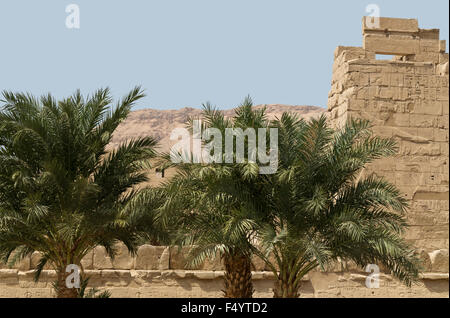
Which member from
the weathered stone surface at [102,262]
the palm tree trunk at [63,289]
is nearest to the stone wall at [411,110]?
the weathered stone surface at [102,262]

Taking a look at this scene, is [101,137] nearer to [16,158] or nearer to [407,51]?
[16,158]

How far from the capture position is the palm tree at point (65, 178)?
1102 centimetres

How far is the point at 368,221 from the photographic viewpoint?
36.6 feet

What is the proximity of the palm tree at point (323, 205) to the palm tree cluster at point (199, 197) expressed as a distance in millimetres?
18

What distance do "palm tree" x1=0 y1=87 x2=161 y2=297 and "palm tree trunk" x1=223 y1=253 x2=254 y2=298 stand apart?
4.33 ft

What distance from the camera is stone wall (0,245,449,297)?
46.3 ft

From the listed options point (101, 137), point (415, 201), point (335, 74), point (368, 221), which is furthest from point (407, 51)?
point (101, 137)

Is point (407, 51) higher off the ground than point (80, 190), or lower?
higher

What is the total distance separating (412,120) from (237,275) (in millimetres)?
7650

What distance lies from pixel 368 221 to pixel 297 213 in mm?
1097

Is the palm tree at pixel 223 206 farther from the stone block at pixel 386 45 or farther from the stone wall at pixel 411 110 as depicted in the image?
the stone block at pixel 386 45

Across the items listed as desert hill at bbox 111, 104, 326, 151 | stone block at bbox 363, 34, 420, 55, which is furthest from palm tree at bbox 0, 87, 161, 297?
desert hill at bbox 111, 104, 326, 151

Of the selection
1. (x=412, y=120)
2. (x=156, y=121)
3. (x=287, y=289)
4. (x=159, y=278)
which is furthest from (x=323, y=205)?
(x=156, y=121)
